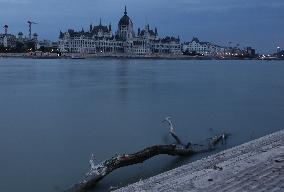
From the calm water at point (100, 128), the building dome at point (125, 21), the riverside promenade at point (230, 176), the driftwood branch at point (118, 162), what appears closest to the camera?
the riverside promenade at point (230, 176)

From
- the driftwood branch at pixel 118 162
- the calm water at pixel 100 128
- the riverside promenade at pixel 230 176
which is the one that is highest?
the riverside promenade at pixel 230 176

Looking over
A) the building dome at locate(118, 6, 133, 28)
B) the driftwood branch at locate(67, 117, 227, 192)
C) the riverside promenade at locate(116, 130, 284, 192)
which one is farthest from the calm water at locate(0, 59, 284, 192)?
the building dome at locate(118, 6, 133, 28)

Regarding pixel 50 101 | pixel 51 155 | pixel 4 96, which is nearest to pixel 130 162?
pixel 51 155

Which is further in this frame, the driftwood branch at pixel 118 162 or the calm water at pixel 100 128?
the calm water at pixel 100 128

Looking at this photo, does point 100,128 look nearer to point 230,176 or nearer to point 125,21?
point 230,176

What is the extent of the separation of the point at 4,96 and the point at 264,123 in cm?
2138

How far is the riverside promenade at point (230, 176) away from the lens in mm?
8578

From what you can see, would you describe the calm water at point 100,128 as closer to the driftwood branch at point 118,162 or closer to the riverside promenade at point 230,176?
the driftwood branch at point 118,162

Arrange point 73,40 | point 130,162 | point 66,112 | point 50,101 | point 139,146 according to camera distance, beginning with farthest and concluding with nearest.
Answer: point 73,40
point 50,101
point 66,112
point 139,146
point 130,162

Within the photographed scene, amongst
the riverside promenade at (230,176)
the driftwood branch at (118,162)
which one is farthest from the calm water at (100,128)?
the riverside promenade at (230,176)

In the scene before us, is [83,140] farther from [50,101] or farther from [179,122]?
[50,101]

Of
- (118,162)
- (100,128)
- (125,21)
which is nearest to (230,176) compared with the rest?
(118,162)

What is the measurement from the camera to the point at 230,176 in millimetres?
9281

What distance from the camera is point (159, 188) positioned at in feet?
30.4
